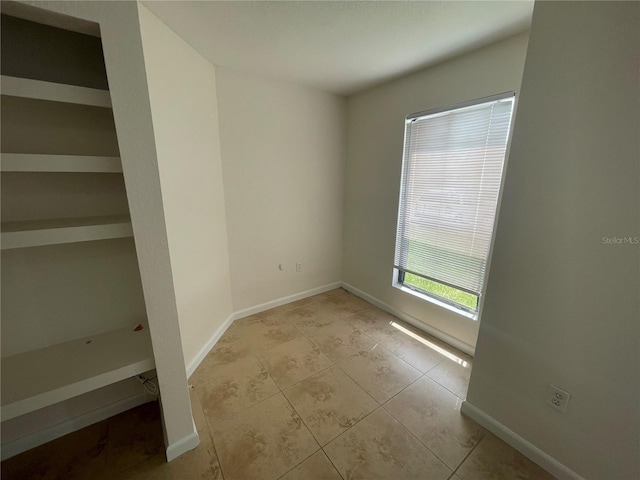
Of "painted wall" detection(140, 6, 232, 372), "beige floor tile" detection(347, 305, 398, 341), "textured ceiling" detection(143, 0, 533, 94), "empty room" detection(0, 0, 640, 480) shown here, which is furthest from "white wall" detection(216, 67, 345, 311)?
"beige floor tile" detection(347, 305, 398, 341)

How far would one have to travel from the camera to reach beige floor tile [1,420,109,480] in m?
1.22

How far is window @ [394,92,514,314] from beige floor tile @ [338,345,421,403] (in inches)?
30.6

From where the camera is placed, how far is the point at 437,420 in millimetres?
1530

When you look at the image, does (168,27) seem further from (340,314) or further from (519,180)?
(340,314)

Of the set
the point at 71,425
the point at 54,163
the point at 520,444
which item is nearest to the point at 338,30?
the point at 54,163

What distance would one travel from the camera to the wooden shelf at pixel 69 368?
0.97 meters

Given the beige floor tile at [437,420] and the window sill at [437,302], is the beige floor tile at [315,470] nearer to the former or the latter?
the beige floor tile at [437,420]

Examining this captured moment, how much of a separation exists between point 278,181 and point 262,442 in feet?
7.22

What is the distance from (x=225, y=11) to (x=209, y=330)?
7.64 feet

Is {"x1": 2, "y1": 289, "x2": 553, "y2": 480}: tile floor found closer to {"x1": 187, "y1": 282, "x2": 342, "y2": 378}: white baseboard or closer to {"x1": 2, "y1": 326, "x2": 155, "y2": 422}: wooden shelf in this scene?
{"x1": 187, "y1": 282, "x2": 342, "y2": 378}: white baseboard

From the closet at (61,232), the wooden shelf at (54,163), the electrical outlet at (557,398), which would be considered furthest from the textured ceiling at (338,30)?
the electrical outlet at (557,398)

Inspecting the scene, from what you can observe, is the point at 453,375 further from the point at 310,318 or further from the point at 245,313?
the point at 245,313

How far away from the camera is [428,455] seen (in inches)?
52.3

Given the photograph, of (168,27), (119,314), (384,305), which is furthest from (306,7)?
(384,305)
